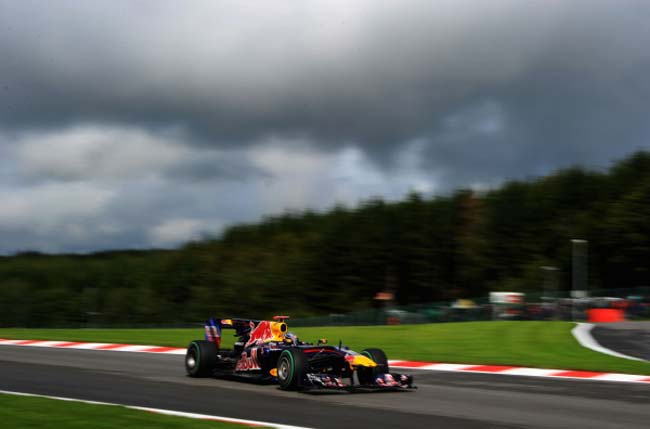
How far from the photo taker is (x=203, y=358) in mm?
14719

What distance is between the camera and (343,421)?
968cm

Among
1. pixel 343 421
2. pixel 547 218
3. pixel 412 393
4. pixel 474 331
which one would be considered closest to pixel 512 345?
pixel 474 331

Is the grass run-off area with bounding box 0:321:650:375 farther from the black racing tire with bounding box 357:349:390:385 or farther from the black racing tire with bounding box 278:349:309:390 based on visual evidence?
the black racing tire with bounding box 278:349:309:390

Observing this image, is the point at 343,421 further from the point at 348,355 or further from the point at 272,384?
the point at 272,384

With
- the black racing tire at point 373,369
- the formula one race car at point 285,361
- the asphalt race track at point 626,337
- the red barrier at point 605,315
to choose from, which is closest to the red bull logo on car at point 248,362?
the formula one race car at point 285,361

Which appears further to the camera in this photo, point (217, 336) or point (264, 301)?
point (264, 301)

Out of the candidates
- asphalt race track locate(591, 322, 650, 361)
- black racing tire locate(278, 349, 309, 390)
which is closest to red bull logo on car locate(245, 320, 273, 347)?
black racing tire locate(278, 349, 309, 390)

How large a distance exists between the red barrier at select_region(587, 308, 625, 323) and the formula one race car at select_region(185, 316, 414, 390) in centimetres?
2190

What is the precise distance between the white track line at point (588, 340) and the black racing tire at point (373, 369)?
7923mm

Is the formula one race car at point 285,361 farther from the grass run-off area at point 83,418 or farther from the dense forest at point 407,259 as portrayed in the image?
the dense forest at point 407,259

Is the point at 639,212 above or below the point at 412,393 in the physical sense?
above

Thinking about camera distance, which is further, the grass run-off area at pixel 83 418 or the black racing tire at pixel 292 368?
the black racing tire at pixel 292 368

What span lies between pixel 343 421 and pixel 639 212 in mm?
63866

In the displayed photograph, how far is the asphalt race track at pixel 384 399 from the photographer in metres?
9.85
